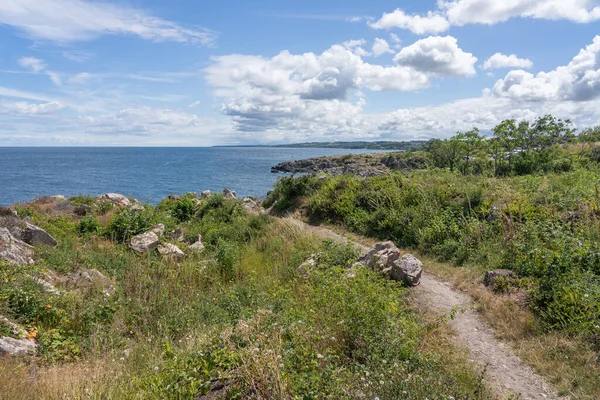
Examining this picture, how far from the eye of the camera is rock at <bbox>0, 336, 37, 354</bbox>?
5.28 meters

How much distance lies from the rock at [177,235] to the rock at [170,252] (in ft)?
6.10

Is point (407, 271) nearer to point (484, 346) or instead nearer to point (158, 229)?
point (484, 346)

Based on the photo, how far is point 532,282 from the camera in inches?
289

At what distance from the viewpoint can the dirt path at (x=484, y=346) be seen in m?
4.98

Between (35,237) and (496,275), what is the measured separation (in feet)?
43.6

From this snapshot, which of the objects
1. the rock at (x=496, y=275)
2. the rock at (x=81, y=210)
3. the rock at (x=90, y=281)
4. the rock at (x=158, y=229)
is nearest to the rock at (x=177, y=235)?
the rock at (x=158, y=229)

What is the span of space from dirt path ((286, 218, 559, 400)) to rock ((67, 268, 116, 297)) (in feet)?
22.2

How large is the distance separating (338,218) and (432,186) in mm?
3941

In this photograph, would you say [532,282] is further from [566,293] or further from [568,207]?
[568,207]

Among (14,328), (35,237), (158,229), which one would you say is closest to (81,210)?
(158,229)

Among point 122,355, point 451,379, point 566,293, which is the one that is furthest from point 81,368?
point 566,293

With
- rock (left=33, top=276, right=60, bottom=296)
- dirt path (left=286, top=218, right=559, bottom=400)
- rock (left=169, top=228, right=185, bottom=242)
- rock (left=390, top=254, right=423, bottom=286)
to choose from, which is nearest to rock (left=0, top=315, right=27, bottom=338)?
rock (left=33, top=276, right=60, bottom=296)

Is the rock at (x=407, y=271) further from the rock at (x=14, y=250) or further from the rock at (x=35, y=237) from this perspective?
the rock at (x=35, y=237)

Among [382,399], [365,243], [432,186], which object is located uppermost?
[432,186]
